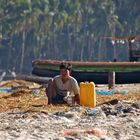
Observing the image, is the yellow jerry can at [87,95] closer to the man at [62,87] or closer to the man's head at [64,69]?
the man at [62,87]

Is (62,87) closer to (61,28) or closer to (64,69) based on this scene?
(64,69)

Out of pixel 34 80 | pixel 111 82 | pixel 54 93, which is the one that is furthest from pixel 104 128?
pixel 34 80

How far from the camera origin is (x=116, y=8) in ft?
241

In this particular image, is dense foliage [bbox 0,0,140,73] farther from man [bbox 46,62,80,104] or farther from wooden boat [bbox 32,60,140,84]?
man [bbox 46,62,80,104]

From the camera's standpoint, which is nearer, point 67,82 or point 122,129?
point 122,129

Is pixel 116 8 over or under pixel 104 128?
over

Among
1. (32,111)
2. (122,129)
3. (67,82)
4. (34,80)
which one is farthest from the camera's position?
(34,80)

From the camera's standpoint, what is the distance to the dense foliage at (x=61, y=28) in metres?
68.9

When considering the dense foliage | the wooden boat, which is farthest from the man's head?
the dense foliage

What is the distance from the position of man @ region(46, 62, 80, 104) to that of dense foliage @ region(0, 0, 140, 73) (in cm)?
5662

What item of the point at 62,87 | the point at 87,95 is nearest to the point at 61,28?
the point at 62,87

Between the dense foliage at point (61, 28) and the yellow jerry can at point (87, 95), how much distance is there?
56880mm

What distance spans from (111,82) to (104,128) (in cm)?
1084

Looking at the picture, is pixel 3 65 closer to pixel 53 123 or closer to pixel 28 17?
pixel 28 17
